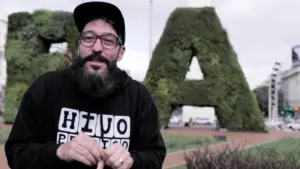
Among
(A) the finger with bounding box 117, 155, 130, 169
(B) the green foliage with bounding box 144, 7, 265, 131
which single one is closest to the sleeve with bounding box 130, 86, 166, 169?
(A) the finger with bounding box 117, 155, 130, 169

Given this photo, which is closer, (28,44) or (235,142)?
(235,142)

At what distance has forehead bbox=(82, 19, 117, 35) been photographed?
6.32 feet

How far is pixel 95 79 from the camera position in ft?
6.15

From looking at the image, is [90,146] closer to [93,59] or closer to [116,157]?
[116,157]

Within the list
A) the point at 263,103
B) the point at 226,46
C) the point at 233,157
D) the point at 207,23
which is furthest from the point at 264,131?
the point at 263,103

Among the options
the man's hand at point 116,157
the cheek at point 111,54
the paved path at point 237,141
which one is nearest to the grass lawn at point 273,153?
the paved path at point 237,141

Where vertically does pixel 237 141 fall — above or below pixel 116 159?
below

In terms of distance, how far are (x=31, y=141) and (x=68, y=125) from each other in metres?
0.18

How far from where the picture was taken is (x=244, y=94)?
23.4 metres

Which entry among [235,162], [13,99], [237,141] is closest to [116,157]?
[235,162]

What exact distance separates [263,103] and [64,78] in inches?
2870

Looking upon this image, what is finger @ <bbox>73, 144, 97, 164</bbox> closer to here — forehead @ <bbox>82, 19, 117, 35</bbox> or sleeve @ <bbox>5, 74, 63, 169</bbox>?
sleeve @ <bbox>5, 74, 63, 169</bbox>

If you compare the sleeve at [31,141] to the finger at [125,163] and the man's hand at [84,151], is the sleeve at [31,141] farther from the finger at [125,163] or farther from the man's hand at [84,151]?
the finger at [125,163]

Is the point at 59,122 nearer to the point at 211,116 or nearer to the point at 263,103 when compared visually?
the point at 211,116
